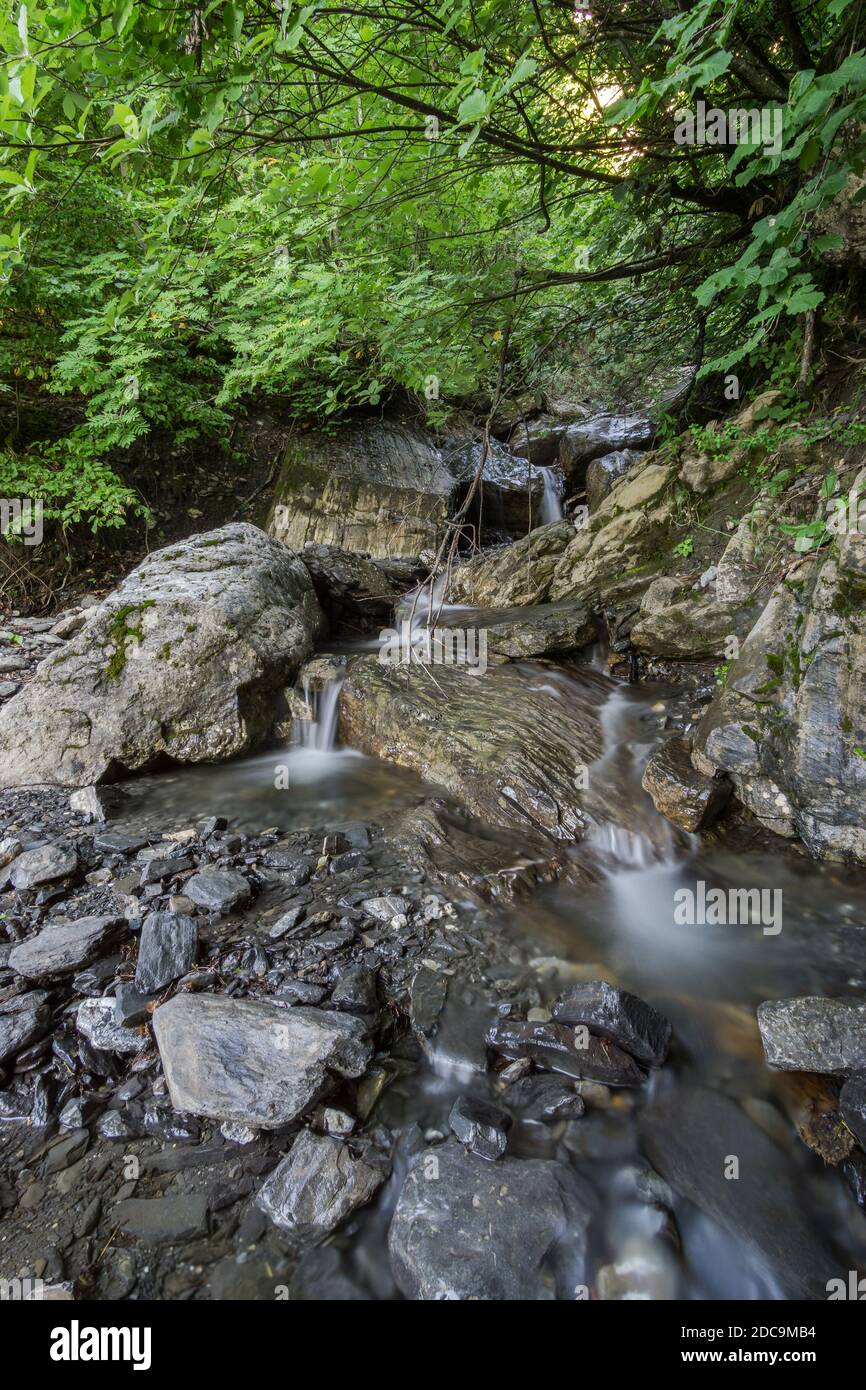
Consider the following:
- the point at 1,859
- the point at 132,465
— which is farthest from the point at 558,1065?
the point at 132,465

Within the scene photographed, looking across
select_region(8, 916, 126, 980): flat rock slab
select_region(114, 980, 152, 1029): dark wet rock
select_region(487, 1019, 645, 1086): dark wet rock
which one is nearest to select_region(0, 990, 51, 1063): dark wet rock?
select_region(8, 916, 126, 980): flat rock slab

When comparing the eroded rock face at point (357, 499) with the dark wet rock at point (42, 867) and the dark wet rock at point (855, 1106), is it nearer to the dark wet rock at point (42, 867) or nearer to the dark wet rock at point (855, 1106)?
the dark wet rock at point (42, 867)

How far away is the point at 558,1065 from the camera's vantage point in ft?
9.01

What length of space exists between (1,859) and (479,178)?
18.6 feet

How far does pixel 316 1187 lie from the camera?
223cm

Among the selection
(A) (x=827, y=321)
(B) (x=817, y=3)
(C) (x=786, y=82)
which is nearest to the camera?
(B) (x=817, y=3)

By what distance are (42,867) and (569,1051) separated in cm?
330

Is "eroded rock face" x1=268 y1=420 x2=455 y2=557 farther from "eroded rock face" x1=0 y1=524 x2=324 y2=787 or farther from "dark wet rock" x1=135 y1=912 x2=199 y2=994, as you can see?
"dark wet rock" x1=135 y1=912 x2=199 y2=994

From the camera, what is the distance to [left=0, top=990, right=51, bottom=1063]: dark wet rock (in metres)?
2.68

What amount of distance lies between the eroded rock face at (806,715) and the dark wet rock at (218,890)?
3.43 meters

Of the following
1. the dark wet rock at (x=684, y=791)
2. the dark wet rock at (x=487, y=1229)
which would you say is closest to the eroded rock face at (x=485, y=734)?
the dark wet rock at (x=684, y=791)

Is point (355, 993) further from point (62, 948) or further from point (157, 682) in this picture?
point (157, 682)

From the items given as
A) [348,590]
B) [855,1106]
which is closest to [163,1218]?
[855,1106]
